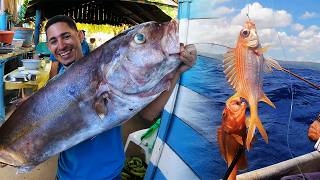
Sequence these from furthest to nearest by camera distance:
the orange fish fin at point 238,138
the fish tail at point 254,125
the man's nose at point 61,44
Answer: the man's nose at point 61,44 → the orange fish fin at point 238,138 → the fish tail at point 254,125

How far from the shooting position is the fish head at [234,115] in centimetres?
185

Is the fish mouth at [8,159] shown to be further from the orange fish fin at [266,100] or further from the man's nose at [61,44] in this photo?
the orange fish fin at [266,100]

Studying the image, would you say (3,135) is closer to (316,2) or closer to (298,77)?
(298,77)

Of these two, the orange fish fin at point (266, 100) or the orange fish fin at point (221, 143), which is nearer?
the orange fish fin at point (266, 100)

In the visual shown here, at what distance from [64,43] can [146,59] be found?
0.96 m

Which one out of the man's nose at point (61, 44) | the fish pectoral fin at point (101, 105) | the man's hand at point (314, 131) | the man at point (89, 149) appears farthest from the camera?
the man's nose at point (61, 44)

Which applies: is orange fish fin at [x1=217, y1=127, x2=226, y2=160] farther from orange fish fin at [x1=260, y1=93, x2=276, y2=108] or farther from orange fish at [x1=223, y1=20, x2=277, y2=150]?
orange fish fin at [x1=260, y1=93, x2=276, y2=108]

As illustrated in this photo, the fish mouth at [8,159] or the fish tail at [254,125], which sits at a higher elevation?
the fish tail at [254,125]

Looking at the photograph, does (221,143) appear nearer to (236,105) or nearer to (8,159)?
(236,105)

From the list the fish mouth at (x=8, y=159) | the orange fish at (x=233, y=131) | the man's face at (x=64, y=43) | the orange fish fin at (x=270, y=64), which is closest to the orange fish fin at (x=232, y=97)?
the orange fish at (x=233, y=131)

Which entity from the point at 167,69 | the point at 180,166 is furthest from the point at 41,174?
the point at 167,69

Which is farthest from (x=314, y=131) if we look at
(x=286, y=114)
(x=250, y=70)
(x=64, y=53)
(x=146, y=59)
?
(x=64, y=53)

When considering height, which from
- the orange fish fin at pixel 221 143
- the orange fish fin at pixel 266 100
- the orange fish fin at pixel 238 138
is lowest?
the orange fish fin at pixel 221 143

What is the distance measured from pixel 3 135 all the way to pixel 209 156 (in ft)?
4.48
